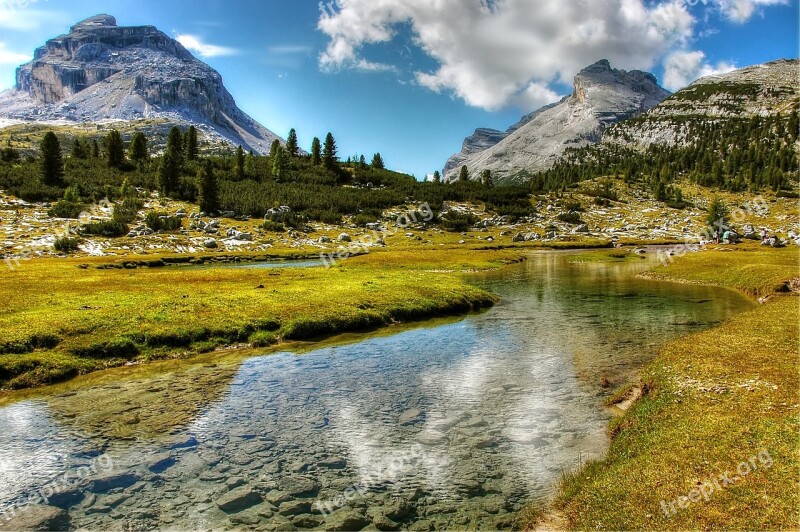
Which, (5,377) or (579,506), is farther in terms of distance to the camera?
(5,377)

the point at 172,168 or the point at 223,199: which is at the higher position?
the point at 172,168

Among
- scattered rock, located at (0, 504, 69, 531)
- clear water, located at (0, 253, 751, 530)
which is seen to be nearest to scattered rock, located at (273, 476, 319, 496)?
clear water, located at (0, 253, 751, 530)

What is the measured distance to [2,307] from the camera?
32.4 meters

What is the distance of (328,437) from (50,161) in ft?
601

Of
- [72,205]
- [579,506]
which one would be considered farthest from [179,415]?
[72,205]

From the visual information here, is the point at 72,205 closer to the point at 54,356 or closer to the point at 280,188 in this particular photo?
the point at 280,188

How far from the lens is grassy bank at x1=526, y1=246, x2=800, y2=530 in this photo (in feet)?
34.1

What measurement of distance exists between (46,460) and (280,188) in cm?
18195

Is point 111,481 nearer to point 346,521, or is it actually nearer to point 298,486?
point 298,486

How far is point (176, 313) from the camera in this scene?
33.0m

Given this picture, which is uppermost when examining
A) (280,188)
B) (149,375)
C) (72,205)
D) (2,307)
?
(280,188)

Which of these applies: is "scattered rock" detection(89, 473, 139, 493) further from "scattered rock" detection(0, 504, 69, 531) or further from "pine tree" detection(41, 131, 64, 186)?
"pine tree" detection(41, 131, 64, 186)

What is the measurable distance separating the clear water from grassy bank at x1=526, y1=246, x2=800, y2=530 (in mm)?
1391

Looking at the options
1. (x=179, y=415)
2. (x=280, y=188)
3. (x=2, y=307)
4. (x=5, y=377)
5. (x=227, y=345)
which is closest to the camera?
(x=179, y=415)
